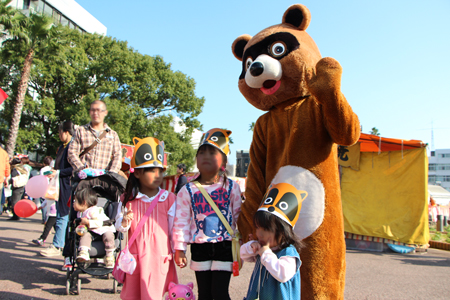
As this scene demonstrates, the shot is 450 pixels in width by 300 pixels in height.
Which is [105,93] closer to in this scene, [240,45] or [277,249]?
[240,45]

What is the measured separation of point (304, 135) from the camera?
2.51 meters

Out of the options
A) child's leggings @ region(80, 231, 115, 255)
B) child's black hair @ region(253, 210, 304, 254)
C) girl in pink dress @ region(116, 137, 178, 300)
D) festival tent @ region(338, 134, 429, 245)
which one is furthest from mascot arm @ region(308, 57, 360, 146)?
festival tent @ region(338, 134, 429, 245)

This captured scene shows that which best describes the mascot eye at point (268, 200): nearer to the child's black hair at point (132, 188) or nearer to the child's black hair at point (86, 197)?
the child's black hair at point (132, 188)

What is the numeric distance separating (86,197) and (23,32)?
1655 centimetres

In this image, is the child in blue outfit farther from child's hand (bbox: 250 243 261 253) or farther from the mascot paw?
the mascot paw

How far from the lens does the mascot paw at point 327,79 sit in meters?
2.20

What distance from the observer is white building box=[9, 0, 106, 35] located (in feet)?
96.9

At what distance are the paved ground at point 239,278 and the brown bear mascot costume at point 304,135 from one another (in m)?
1.75

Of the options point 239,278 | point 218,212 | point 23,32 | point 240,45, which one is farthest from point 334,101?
point 23,32

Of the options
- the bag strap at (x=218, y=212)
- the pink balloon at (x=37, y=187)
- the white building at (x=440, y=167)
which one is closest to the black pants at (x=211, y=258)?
the bag strap at (x=218, y=212)

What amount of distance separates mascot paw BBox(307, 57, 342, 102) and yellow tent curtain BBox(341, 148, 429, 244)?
21.9 ft

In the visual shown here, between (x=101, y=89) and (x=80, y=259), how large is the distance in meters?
19.7

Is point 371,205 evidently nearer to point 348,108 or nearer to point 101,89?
point 348,108

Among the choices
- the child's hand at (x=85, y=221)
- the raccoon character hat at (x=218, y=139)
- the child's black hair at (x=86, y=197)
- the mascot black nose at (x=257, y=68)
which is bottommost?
the child's hand at (x=85, y=221)
